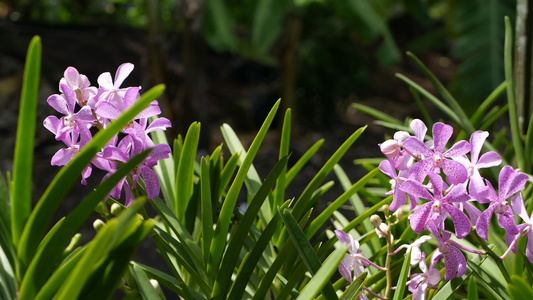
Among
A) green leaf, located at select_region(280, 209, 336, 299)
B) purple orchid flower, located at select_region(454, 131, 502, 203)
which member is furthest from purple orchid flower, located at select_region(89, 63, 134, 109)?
purple orchid flower, located at select_region(454, 131, 502, 203)

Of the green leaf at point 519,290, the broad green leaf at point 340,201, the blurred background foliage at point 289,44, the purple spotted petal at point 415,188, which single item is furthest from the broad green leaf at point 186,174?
the blurred background foliage at point 289,44

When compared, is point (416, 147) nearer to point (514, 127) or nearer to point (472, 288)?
point (472, 288)

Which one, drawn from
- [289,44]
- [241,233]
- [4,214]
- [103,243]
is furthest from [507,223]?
[289,44]

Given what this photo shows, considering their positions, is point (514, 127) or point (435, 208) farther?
point (514, 127)

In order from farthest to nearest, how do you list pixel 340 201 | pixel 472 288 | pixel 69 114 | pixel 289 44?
1. pixel 289 44
2. pixel 340 201
3. pixel 69 114
4. pixel 472 288

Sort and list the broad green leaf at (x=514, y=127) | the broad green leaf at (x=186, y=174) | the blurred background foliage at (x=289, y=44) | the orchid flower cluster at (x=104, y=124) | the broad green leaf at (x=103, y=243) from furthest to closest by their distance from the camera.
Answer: the blurred background foliage at (x=289, y=44) → the broad green leaf at (x=514, y=127) → the broad green leaf at (x=186, y=174) → the orchid flower cluster at (x=104, y=124) → the broad green leaf at (x=103, y=243)

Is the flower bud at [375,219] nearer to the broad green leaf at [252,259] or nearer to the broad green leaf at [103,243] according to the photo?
the broad green leaf at [252,259]
